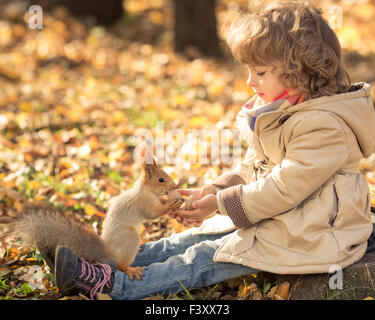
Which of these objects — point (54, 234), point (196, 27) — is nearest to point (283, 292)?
point (54, 234)

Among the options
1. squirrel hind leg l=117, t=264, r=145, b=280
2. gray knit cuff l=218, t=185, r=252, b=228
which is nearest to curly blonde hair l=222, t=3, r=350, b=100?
gray knit cuff l=218, t=185, r=252, b=228

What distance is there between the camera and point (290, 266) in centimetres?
215

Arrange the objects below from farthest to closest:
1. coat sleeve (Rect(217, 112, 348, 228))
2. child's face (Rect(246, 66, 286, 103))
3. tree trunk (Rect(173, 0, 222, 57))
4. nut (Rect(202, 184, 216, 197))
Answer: tree trunk (Rect(173, 0, 222, 57)) → nut (Rect(202, 184, 216, 197)) → child's face (Rect(246, 66, 286, 103)) → coat sleeve (Rect(217, 112, 348, 228))

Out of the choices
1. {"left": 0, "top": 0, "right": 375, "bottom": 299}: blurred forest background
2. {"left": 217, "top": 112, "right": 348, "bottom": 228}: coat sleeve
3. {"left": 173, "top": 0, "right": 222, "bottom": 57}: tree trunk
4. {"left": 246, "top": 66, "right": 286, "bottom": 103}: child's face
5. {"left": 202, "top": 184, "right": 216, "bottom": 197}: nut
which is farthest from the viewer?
{"left": 173, "top": 0, "right": 222, "bottom": 57}: tree trunk

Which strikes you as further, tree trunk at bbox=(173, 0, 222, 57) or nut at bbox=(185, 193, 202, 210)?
tree trunk at bbox=(173, 0, 222, 57)

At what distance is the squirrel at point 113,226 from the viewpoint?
2.30m

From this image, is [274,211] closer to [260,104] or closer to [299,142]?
[299,142]

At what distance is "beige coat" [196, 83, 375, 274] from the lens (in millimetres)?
2113

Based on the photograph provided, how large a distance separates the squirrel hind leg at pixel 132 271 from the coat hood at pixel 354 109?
3.29 feet

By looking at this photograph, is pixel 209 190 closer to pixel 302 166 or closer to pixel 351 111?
pixel 302 166

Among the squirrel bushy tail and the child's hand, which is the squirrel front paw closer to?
the child's hand
